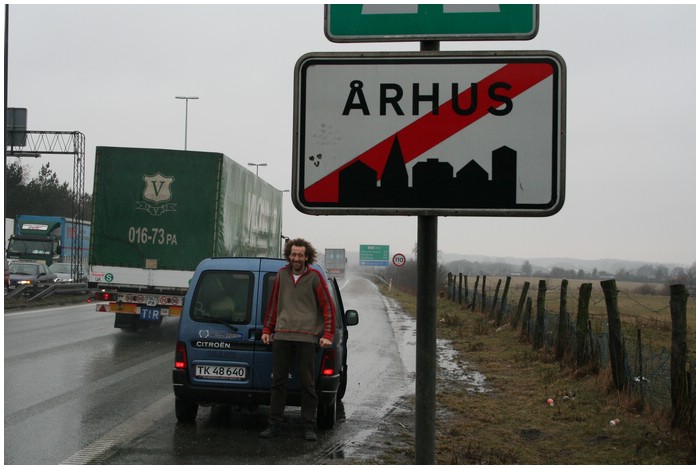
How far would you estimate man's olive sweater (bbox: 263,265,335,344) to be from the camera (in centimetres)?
748

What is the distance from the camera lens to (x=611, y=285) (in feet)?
35.5

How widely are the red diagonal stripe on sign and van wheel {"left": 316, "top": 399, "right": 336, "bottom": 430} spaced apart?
230 inches

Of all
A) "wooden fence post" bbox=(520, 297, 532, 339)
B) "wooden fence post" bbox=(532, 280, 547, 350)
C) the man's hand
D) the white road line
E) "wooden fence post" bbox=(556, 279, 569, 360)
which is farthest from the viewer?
"wooden fence post" bbox=(520, 297, 532, 339)

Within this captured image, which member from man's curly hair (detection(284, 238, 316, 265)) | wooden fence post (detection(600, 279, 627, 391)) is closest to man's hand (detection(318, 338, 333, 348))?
man's curly hair (detection(284, 238, 316, 265))

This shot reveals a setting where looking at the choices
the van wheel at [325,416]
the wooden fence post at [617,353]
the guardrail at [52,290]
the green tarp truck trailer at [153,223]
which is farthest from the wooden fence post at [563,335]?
the guardrail at [52,290]

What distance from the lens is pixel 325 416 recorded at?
27.1 ft

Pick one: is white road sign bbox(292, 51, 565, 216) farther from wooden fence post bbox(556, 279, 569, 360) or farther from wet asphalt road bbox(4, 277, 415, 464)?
wooden fence post bbox(556, 279, 569, 360)

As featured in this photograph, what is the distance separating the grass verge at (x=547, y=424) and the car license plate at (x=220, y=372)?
193cm

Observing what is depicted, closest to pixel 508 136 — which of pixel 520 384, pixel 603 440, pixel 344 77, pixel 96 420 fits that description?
pixel 344 77

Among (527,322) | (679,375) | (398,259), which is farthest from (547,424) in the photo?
(398,259)

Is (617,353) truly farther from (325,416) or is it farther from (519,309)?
(519,309)

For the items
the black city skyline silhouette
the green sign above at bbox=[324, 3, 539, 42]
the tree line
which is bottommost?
the black city skyline silhouette

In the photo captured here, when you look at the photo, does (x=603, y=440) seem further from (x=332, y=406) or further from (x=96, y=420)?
(x=96, y=420)

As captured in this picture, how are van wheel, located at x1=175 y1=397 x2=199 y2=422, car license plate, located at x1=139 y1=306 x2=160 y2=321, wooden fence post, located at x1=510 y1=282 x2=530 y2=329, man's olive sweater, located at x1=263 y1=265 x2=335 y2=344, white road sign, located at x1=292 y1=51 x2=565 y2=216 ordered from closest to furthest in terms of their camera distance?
white road sign, located at x1=292 y1=51 x2=565 y2=216 < man's olive sweater, located at x1=263 y1=265 x2=335 y2=344 < van wheel, located at x1=175 y1=397 x2=199 y2=422 < car license plate, located at x1=139 y1=306 x2=160 y2=321 < wooden fence post, located at x1=510 y1=282 x2=530 y2=329
